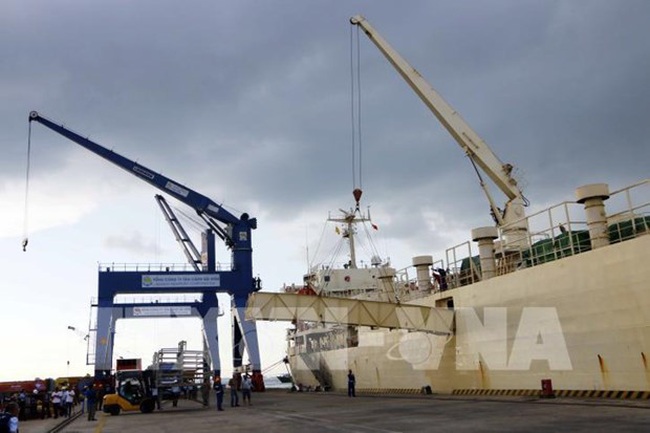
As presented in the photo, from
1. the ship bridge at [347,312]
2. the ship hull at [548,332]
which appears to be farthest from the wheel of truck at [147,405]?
the ship hull at [548,332]

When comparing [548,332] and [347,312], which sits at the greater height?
[347,312]

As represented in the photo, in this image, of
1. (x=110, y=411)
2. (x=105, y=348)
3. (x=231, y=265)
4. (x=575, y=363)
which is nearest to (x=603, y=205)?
(x=575, y=363)

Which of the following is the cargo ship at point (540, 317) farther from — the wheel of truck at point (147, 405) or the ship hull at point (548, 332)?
the wheel of truck at point (147, 405)

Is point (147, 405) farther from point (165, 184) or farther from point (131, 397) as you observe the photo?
point (165, 184)

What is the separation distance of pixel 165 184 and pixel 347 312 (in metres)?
28.4

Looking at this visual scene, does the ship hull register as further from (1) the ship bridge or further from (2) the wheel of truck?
(2) the wheel of truck

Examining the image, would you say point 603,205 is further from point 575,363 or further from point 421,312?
point 421,312

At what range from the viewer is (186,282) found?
46.1 metres

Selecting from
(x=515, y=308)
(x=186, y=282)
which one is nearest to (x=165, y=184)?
(x=186, y=282)

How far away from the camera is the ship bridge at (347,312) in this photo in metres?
23.2

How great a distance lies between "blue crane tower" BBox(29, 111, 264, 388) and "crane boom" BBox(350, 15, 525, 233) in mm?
22341

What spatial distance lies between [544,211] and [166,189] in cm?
3453

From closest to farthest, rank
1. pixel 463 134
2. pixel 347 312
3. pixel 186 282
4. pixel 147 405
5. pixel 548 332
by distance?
1. pixel 548 332
2. pixel 347 312
3. pixel 147 405
4. pixel 463 134
5. pixel 186 282

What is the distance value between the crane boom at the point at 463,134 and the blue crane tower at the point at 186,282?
880 inches
